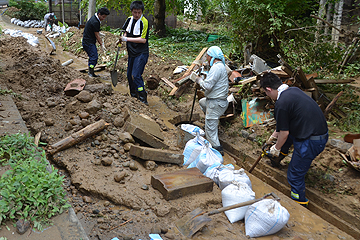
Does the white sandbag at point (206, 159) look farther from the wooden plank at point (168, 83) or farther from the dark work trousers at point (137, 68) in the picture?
the wooden plank at point (168, 83)

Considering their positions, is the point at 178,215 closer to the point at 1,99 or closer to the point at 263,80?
the point at 263,80

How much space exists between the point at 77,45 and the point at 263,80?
35.3 feet

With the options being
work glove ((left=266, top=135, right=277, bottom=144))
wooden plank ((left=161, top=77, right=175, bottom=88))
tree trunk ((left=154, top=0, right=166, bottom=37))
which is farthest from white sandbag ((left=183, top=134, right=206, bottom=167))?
tree trunk ((left=154, top=0, right=166, bottom=37))

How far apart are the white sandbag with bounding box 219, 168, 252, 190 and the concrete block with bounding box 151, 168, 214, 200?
0.25 meters

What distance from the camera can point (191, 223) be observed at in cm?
329

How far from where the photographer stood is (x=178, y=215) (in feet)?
11.5

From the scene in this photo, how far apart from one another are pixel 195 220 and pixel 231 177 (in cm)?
105

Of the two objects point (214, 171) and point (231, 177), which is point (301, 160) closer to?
point (231, 177)

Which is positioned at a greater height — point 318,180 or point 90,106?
point 90,106

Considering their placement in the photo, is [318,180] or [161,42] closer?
[318,180]

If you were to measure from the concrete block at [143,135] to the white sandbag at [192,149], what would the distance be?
44cm

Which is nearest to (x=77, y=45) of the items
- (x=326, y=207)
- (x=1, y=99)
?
(x=1, y=99)

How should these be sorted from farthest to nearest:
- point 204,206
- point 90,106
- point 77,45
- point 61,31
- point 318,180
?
point 61,31 → point 77,45 → point 90,106 → point 318,180 → point 204,206

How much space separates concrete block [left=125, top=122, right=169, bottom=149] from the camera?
4703 millimetres
